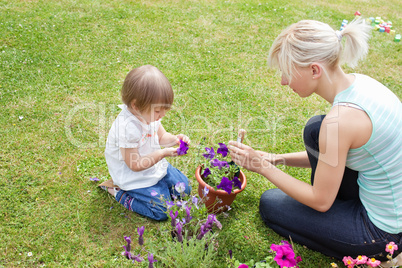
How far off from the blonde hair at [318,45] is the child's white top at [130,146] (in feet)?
3.43

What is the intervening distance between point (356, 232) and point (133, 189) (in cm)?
152

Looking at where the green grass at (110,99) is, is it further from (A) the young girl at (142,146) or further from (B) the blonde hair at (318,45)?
(B) the blonde hair at (318,45)

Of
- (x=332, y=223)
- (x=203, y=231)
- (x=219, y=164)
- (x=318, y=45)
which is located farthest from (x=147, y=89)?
(x=332, y=223)

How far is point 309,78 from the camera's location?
2.06m

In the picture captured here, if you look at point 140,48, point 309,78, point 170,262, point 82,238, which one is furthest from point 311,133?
point 140,48

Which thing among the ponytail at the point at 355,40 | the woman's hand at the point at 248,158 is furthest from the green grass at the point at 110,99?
the ponytail at the point at 355,40

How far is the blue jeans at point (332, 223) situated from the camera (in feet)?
7.13

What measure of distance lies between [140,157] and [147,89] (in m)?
0.51

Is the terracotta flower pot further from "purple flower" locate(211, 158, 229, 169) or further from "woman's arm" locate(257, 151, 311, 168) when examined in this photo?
"woman's arm" locate(257, 151, 311, 168)

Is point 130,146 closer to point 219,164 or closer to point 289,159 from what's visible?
point 219,164

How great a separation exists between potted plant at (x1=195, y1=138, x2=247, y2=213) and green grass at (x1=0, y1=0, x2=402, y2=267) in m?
0.21

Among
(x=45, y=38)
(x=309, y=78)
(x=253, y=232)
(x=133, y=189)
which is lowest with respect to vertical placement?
(x=253, y=232)

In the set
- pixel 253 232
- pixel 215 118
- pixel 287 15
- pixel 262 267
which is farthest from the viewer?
pixel 287 15

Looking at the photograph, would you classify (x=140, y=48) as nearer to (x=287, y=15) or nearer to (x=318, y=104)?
(x=318, y=104)
